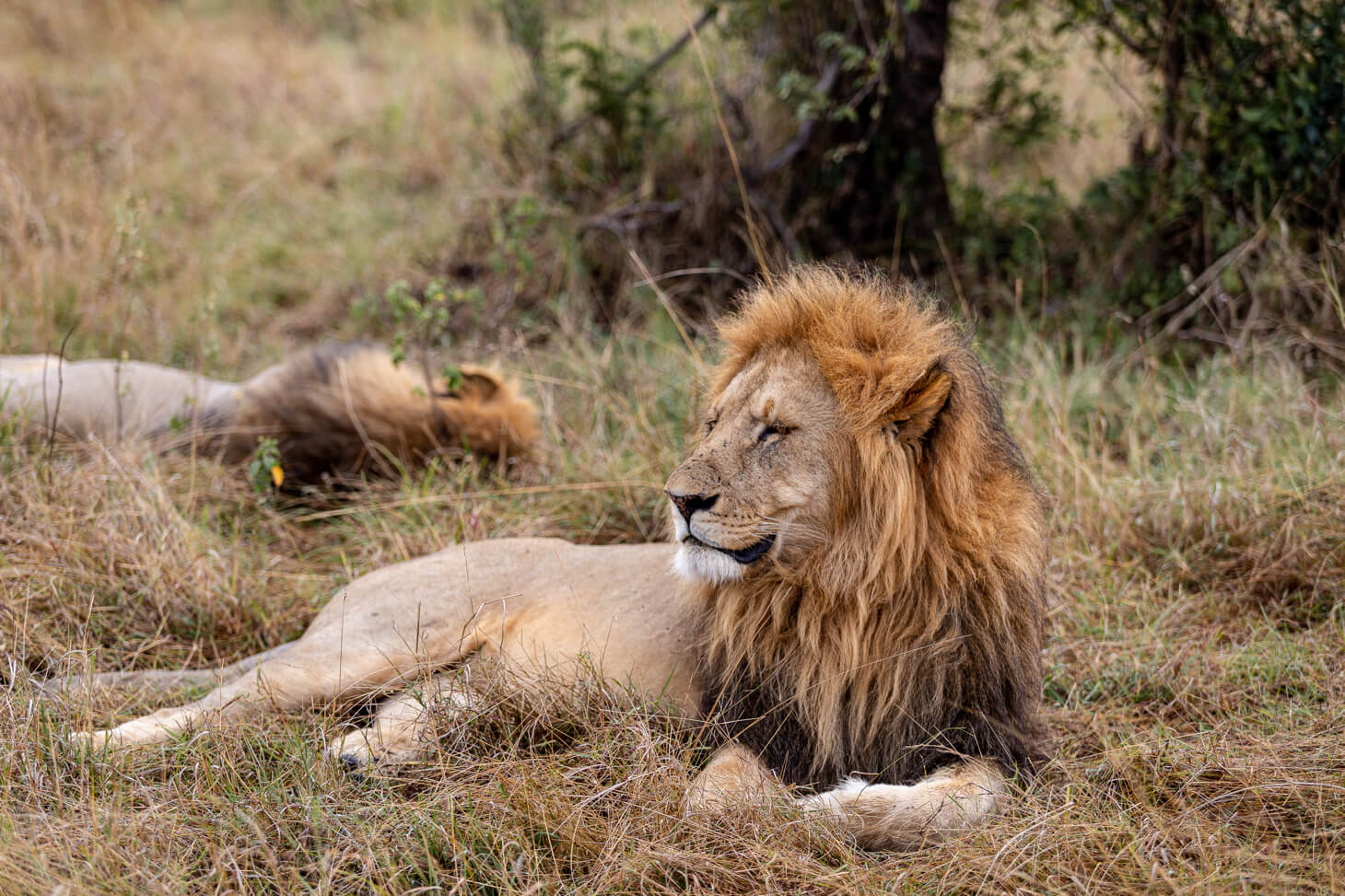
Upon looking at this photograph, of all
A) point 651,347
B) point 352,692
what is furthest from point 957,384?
point 651,347

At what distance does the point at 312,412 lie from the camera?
4.70 meters

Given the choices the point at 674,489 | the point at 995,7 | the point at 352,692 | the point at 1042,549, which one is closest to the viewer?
the point at 674,489

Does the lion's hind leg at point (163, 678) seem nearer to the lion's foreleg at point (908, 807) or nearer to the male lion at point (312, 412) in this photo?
the male lion at point (312, 412)

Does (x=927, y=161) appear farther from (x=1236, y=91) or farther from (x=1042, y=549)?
(x=1042, y=549)

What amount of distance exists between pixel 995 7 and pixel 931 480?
4.44 meters

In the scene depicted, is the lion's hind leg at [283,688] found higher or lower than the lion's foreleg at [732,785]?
lower

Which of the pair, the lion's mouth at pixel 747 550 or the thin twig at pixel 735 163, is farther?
the thin twig at pixel 735 163

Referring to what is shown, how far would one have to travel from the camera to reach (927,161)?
19.9 feet

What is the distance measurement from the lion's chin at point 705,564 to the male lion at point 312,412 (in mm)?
2146

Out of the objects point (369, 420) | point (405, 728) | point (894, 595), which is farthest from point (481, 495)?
point (894, 595)

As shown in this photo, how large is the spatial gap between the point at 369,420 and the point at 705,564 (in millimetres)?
2449

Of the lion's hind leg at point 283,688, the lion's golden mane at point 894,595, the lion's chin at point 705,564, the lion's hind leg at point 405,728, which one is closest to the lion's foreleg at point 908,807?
the lion's golden mane at point 894,595

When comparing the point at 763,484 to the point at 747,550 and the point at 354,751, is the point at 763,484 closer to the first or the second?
the point at 747,550

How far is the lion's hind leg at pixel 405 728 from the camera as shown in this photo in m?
2.73
